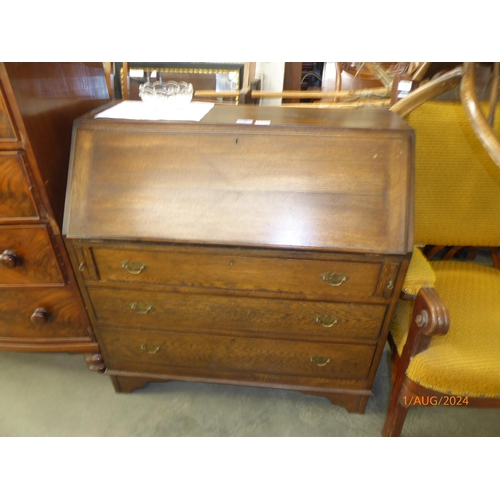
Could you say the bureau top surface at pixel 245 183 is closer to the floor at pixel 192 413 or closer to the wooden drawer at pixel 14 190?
the wooden drawer at pixel 14 190

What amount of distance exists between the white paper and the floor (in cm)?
125

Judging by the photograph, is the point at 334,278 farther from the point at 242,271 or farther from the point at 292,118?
the point at 292,118

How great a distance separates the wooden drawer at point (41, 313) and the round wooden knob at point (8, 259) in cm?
17

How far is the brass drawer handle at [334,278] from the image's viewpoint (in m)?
1.18

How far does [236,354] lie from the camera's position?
146 cm

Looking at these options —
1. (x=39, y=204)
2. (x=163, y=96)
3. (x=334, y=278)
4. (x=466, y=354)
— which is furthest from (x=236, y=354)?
(x=163, y=96)

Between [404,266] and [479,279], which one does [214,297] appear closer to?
[404,266]

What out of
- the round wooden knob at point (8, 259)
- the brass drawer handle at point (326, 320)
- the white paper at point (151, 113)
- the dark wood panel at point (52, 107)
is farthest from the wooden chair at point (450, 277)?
the round wooden knob at point (8, 259)

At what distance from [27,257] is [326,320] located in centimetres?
119

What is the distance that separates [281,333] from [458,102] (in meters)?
1.14

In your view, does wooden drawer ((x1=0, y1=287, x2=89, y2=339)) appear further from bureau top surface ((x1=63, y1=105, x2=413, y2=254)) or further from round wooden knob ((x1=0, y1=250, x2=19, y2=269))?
bureau top surface ((x1=63, y1=105, x2=413, y2=254))

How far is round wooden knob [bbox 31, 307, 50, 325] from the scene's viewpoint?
4.87 ft

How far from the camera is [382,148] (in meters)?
1.16

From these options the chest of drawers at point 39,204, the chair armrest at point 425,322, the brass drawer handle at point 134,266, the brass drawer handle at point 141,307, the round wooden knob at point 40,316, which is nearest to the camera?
the chair armrest at point 425,322
